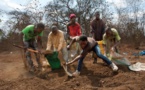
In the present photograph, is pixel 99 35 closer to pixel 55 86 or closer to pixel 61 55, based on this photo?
pixel 61 55

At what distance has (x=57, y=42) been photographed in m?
7.00

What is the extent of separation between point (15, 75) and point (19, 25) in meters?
8.86

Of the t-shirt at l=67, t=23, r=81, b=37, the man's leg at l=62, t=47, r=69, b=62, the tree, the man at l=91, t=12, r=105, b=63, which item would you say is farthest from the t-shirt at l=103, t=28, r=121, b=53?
the tree

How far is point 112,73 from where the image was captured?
6422 mm

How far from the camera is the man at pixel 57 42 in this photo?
682 cm

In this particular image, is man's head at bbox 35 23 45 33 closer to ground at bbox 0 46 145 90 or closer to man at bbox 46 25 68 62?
man at bbox 46 25 68 62

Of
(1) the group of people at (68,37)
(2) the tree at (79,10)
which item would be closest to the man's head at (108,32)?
(1) the group of people at (68,37)

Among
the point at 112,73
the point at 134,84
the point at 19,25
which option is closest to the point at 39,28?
the point at 112,73

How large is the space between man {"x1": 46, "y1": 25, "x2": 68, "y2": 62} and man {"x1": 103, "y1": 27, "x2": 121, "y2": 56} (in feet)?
3.84

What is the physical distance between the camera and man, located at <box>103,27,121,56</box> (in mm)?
6770

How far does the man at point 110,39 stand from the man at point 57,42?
1171 mm

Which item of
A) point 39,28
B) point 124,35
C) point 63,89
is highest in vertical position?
point 39,28

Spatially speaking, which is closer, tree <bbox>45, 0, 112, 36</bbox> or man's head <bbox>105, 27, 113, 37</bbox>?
man's head <bbox>105, 27, 113, 37</bbox>

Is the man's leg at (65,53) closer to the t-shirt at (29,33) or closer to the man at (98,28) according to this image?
the t-shirt at (29,33)
